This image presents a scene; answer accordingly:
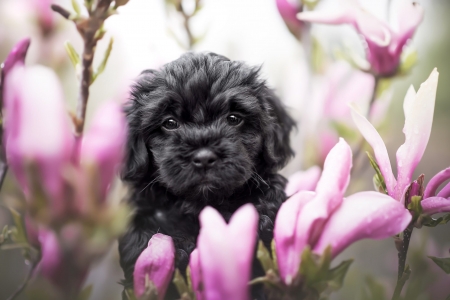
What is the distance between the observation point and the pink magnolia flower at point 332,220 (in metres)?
0.43

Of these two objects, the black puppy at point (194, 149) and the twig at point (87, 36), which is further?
the black puppy at point (194, 149)

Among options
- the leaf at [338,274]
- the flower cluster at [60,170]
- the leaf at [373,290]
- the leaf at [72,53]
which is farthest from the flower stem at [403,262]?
the leaf at [72,53]

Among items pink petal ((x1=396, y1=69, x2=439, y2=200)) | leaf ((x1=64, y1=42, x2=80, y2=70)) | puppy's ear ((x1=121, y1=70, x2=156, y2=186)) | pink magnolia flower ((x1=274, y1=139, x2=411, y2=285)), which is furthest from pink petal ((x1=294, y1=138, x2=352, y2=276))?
puppy's ear ((x1=121, y1=70, x2=156, y2=186))

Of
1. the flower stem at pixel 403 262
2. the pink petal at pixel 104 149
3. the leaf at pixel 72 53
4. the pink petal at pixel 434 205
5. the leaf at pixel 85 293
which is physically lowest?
the leaf at pixel 85 293

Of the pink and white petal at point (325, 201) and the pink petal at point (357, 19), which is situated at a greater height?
the pink petal at point (357, 19)

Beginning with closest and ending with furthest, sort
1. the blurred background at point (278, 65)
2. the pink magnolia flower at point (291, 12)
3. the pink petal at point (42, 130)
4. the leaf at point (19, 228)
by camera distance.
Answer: the pink petal at point (42, 130) → the leaf at point (19, 228) → the blurred background at point (278, 65) → the pink magnolia flower at point (291, 12)

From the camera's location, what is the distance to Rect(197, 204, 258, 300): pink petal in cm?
40

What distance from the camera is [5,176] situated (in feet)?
1.65

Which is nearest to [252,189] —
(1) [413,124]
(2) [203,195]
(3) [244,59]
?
(2) [203,195]

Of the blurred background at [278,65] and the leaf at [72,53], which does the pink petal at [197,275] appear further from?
the leaf at [72,53]

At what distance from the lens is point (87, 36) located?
471mm

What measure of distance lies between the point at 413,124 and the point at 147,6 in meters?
0.53

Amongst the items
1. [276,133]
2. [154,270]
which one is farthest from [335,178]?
[276,133]

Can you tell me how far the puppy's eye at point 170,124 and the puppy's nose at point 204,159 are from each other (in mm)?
139
